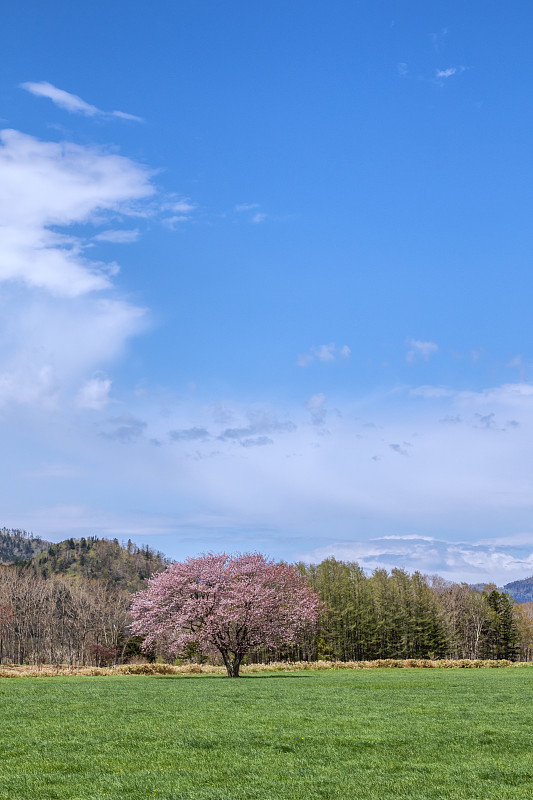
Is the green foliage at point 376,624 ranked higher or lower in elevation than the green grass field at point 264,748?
lower

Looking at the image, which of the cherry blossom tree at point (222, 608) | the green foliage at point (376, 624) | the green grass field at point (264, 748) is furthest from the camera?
the green foliage at point (376, 624)

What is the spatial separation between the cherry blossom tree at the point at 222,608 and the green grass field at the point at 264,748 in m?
14.9

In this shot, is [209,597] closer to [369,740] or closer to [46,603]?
[369,740]

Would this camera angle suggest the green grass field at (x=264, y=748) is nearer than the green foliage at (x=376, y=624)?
Yes

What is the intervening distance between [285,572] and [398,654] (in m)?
49.1

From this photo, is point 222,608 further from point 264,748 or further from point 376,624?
point 376,624

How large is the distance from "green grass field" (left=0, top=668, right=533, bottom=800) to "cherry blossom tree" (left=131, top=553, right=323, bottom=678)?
1491cm

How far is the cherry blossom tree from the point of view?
38.2 meters

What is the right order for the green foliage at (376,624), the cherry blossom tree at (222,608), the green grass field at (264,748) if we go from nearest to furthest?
the green grass field at (264,748) < the cherry blossom tree at (222,608) < the green foliage at (376,624)

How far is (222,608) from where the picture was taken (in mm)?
37906

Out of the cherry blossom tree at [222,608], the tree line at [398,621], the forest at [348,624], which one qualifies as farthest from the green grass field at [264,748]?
the tree line at [398,621]

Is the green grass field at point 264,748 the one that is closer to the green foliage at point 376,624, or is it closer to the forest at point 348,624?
the forest at point 348,624

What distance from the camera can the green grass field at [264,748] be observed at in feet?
33.7

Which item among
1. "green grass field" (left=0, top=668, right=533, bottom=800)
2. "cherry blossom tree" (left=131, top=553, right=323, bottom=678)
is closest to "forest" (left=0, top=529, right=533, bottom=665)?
"cherry blossom tree" (left=131, top=553, right=323, bottom=678)
